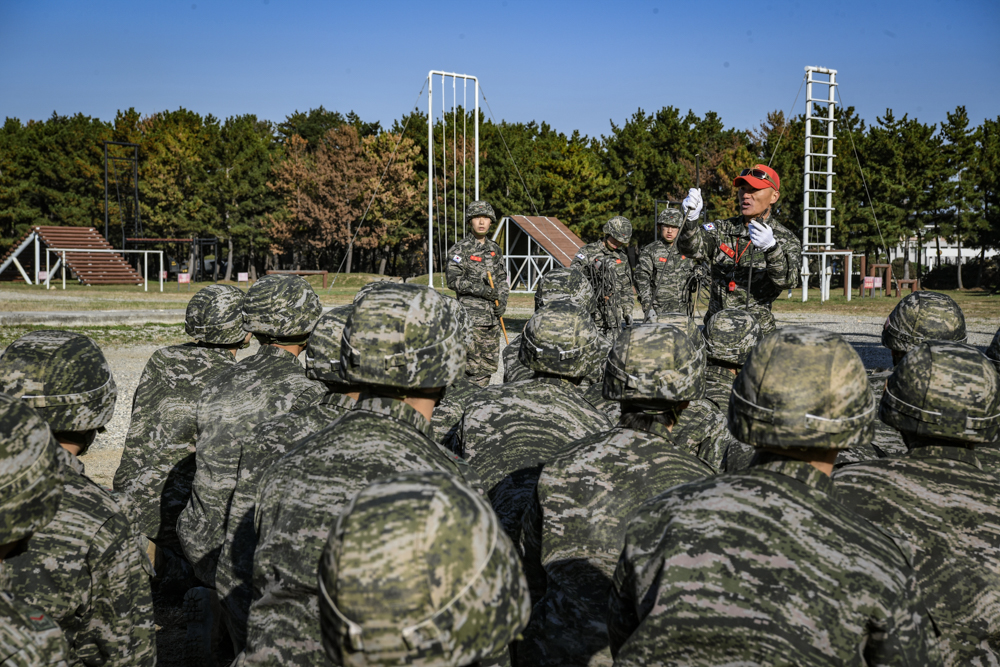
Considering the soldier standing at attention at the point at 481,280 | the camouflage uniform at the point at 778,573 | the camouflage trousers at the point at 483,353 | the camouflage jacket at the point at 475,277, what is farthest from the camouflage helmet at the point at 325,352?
the camouflage jacket at the point at 475,277

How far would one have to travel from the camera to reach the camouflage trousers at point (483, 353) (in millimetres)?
8578

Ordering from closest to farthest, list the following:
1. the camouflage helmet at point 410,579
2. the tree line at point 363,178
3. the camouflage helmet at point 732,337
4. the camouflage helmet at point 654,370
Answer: the camouflage helmet at point 410,579, the camouflage helmet at point 654,370, the camouflage helmet at point 732,337, the tree line at point 363,178

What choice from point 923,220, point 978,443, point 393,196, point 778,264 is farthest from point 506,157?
point 978,443

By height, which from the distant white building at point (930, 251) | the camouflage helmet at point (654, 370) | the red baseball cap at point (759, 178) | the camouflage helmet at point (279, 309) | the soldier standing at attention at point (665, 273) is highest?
the distant white building at point (930, 251)

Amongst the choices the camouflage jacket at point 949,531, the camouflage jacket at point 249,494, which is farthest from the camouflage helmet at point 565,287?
the camouflage jacket at point 949,531

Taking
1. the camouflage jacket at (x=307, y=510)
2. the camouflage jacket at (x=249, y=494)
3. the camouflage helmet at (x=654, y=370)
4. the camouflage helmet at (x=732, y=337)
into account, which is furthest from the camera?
the camouflage helmet at (x=732, y=337)

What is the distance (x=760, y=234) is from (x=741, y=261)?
24.7 inches

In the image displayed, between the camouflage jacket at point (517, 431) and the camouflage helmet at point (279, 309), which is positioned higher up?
the camouflage helmet at point (279, 309)

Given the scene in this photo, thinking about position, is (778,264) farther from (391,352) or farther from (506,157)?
(506,157)

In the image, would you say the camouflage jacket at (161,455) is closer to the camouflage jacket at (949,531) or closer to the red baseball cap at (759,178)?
the camouflage jacket at (949,531)

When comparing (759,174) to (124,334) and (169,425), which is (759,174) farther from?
(124,334)

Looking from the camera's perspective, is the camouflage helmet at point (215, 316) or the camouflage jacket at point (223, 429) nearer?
the camouflage jacket at point (223, 429)

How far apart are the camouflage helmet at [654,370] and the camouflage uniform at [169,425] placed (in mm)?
2614

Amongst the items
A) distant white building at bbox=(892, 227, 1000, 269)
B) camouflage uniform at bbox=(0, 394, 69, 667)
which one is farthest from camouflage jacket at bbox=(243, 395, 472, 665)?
distant white building at bbox=(892, 227, 1000, 269)
